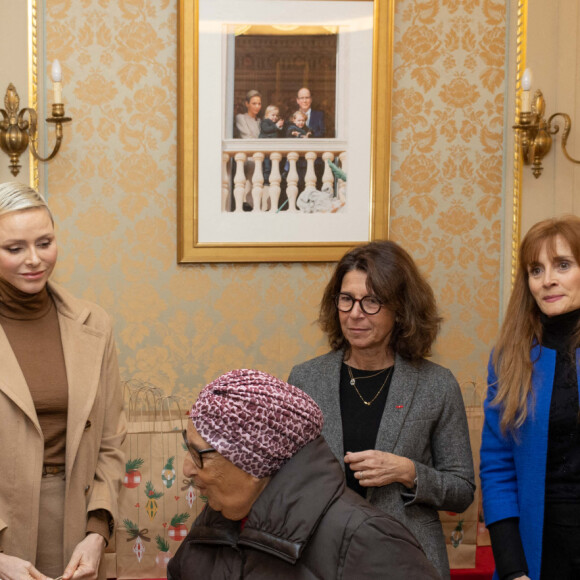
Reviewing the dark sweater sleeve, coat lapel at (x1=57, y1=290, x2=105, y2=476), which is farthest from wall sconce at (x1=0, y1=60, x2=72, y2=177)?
the dark sweater sleeve

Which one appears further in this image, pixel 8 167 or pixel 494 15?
pixel 494 15

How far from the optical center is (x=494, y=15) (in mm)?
3281

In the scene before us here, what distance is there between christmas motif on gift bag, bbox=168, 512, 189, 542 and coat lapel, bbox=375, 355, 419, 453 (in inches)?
39.1

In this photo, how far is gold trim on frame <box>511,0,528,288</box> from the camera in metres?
3.26

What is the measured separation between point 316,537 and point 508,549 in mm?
891

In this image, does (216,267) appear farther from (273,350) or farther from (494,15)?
(494,15)

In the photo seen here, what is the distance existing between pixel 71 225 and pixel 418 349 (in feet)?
5.05

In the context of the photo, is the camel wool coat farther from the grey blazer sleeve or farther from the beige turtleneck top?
the grey blazer sleeve

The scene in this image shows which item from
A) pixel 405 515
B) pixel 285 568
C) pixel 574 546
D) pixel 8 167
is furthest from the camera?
pixel 8 167

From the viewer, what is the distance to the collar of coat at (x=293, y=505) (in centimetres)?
141

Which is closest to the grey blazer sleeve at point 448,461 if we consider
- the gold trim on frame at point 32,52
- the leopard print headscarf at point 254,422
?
the leopard print headscarf at point 254,422

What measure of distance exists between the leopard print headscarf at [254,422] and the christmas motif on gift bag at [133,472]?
56.3 inches

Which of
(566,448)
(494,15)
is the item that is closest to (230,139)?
(494,15)

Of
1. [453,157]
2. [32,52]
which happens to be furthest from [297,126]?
[32,52]
